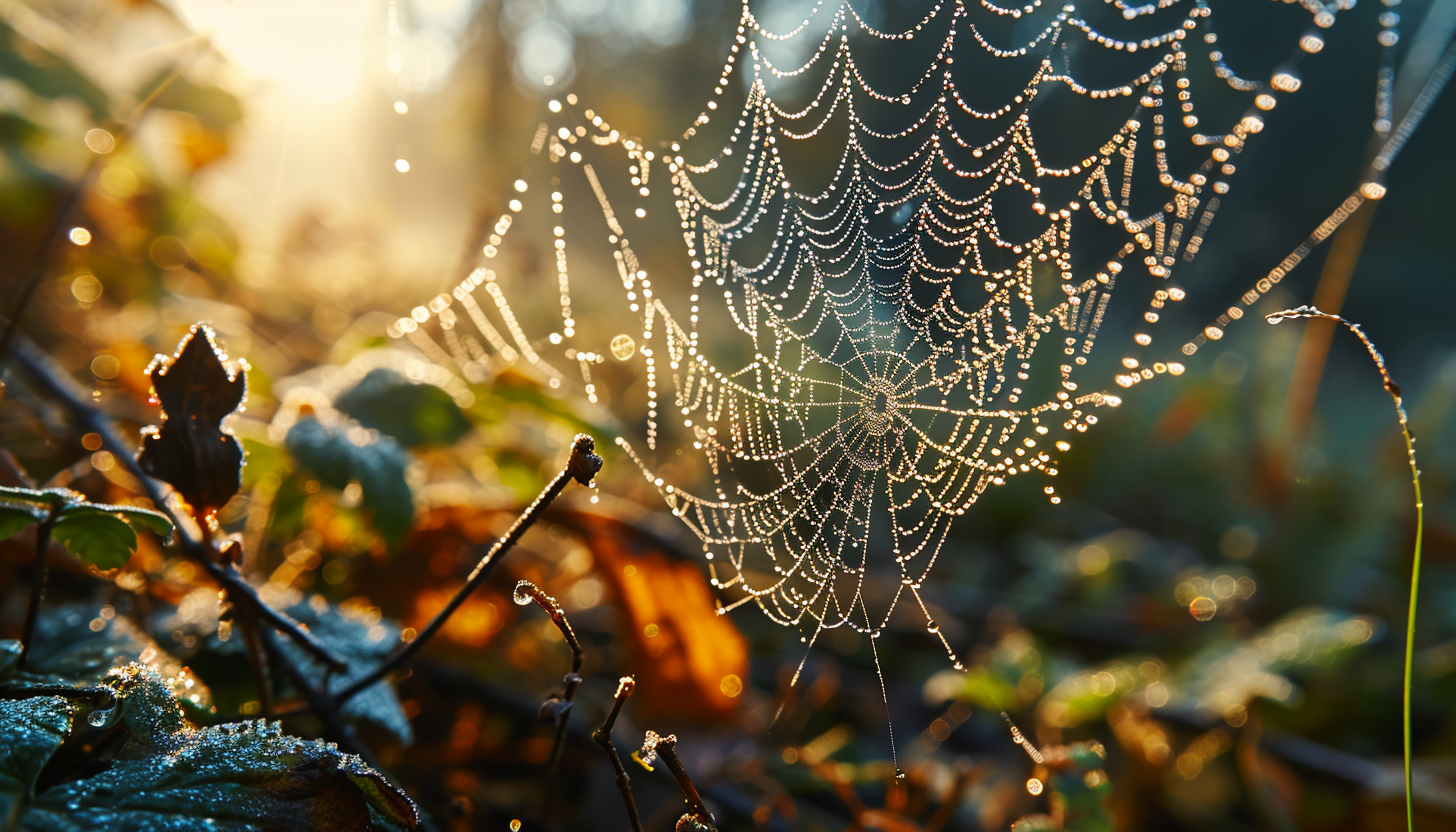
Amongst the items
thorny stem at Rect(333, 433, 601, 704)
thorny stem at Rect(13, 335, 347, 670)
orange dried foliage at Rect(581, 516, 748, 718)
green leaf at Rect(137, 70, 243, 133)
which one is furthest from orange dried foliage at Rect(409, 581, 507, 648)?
green leaf at Rect(137, 70, 243, 133)

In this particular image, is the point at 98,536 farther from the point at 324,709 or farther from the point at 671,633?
the point at 671,633

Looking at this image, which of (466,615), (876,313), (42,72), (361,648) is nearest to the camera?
(361,648)

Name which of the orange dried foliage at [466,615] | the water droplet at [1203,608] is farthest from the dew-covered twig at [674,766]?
the water droplet at [1203,608]

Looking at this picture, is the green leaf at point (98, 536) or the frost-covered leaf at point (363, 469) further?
the frost-covered leaf at point (363, 469)

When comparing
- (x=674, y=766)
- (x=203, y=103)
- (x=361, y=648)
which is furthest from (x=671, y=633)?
(x=203, y=103)

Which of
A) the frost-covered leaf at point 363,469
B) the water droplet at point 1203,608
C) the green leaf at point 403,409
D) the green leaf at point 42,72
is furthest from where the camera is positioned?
the water droplet at point 1203,608

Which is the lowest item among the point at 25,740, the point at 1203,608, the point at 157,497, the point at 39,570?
the point at 25,740

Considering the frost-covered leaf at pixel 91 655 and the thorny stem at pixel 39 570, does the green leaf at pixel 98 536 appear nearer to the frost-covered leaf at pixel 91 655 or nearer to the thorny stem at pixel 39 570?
the thorny stem at pixel 39 570
